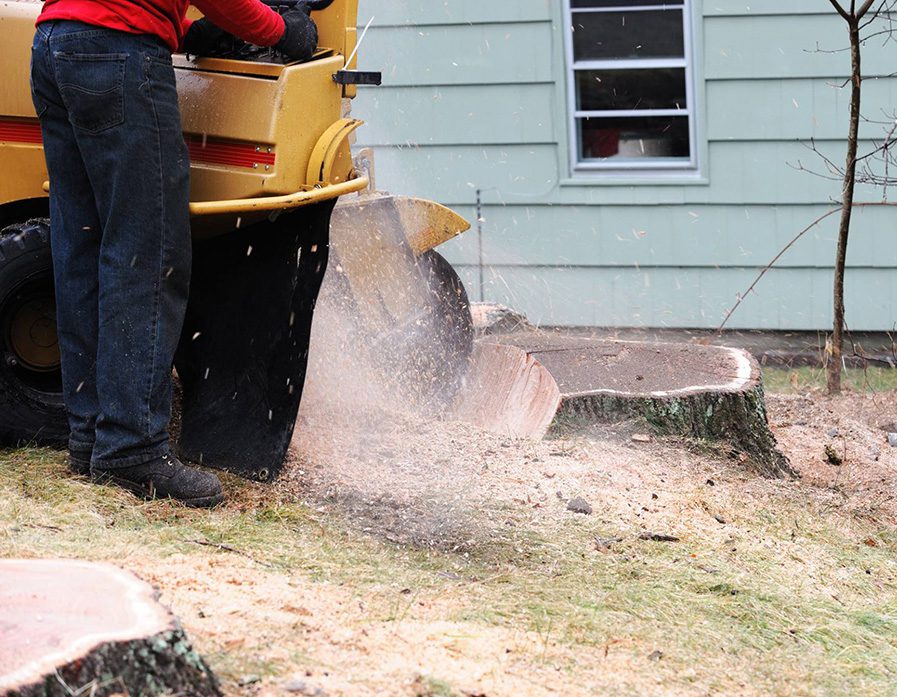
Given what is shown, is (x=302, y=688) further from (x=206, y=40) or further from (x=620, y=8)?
(x=620, y=8)

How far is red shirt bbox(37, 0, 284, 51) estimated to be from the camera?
11.1ft

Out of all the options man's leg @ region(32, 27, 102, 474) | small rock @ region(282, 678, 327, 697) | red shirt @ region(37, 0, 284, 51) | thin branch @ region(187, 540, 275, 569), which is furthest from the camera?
man's leg @ region(32, 27, 102, 474)

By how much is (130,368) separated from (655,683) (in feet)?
5.86

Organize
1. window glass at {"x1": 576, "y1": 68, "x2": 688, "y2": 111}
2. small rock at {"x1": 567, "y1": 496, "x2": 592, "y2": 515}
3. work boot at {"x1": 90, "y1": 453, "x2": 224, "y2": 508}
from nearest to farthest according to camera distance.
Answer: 1. work boot at {"x1": 90, "y1": 453, "x2": 224, "y2": 508}
2. small rock at {"x1": 567, "y1": 496, "x2": 592, "y2": 515}
3. window glass at {"x1": 576, "y1": 68, "x2": 688, "y2": 111}

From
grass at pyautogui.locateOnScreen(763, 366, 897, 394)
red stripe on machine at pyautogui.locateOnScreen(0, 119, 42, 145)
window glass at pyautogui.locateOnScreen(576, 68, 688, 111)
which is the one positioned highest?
red stripe on machine at pyautogui.locateOnScreen(0, 119, 42, 145)

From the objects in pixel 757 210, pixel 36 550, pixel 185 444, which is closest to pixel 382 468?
pixel 185 444

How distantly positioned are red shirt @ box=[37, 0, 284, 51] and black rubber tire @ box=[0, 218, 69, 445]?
72cm

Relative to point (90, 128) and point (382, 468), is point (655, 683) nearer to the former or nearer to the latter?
point (382, 468)

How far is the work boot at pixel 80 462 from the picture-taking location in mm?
3752

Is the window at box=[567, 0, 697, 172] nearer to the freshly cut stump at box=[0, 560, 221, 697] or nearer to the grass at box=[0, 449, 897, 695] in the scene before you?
the grass at box=[0, 449, 897, 695]

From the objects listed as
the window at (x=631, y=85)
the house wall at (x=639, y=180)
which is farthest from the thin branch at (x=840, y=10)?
the window at (x=631, y=85)

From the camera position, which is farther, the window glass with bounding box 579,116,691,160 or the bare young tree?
the window glass with bounding box 579,116,691,160

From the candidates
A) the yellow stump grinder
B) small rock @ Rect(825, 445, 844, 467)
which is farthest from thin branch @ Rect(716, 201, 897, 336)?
the yellow stump grinder

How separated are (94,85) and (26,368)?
1.10 metres
